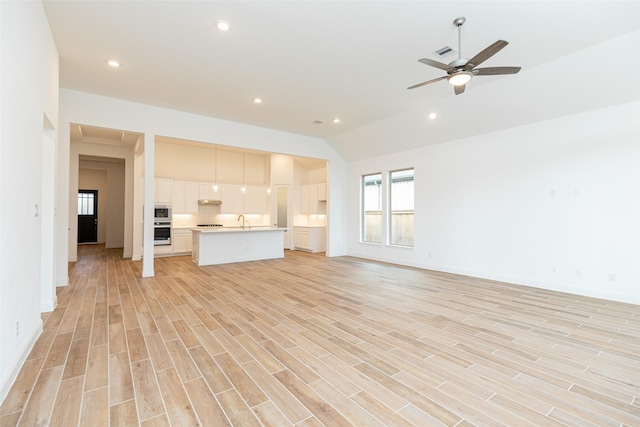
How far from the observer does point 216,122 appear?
21.0 ft

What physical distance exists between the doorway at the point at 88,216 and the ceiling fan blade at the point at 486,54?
519 inches

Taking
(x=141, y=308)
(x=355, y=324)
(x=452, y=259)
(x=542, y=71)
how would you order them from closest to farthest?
(x=355, y=324), (x=141, y=308), (x=542, y=71), (x=452, y=259)

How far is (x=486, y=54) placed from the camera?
279 centimetres

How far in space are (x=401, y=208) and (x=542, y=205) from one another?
3.06 m

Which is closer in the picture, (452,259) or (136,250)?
(452,259)

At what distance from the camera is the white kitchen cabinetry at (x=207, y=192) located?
9094 millimetres

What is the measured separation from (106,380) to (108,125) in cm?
490

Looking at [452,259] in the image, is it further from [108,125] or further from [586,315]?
[108,125]

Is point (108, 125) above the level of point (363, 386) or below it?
above

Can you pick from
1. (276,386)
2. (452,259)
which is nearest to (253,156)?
(452,259)

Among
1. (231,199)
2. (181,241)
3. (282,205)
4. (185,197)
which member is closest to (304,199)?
(282,205)

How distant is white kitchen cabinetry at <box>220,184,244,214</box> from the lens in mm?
9438

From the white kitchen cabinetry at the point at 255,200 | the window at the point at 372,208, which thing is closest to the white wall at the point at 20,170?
the white kitchen cabinetry at the point at 255,200

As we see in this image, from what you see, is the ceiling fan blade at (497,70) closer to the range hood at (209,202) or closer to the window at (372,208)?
the window at (372,208)
